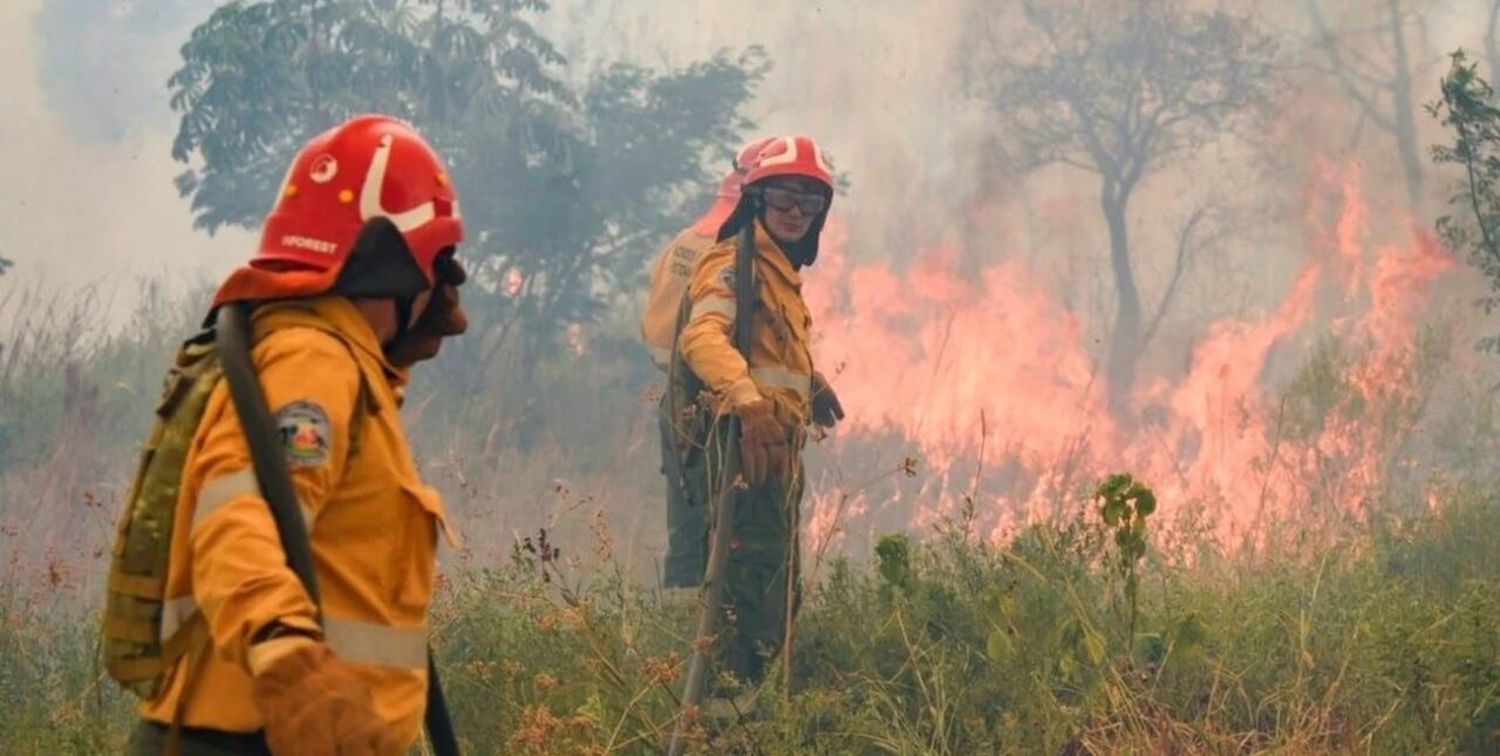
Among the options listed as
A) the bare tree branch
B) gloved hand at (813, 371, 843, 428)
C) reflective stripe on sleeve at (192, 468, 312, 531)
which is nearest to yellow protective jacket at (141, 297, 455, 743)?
reflective stripe on sleeve at (192, 468, 312, 531)

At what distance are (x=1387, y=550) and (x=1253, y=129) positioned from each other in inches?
265

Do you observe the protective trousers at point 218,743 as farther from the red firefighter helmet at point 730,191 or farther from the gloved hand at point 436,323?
the red firefighter helmet at point 730,191

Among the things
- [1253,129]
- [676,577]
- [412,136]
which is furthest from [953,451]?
[412,136]

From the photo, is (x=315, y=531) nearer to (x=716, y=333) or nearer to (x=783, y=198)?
(x=716, y=333)

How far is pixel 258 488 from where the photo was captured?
8.86 ft

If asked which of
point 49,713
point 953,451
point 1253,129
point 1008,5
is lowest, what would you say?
point 49,713

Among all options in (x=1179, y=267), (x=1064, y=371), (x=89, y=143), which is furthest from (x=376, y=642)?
(x=89, y=143)

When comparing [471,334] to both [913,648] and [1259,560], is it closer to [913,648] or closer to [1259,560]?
[1259,560]

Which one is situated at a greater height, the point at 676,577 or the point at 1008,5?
the point at 1008,5

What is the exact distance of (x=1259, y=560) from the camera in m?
8.77

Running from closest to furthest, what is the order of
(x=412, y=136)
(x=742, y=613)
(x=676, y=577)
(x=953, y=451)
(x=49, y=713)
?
1. (x=412, y=136)
2. (x=49, y=713)
3. (x=742, y=613)
4. (x=676, y=577)
5. (x=953, y=451)

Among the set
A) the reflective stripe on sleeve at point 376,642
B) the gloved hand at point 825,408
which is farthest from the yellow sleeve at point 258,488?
the gloved hand at point 825,408

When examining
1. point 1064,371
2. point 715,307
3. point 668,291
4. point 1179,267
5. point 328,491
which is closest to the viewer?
point 328,491

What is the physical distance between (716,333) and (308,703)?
387cm
